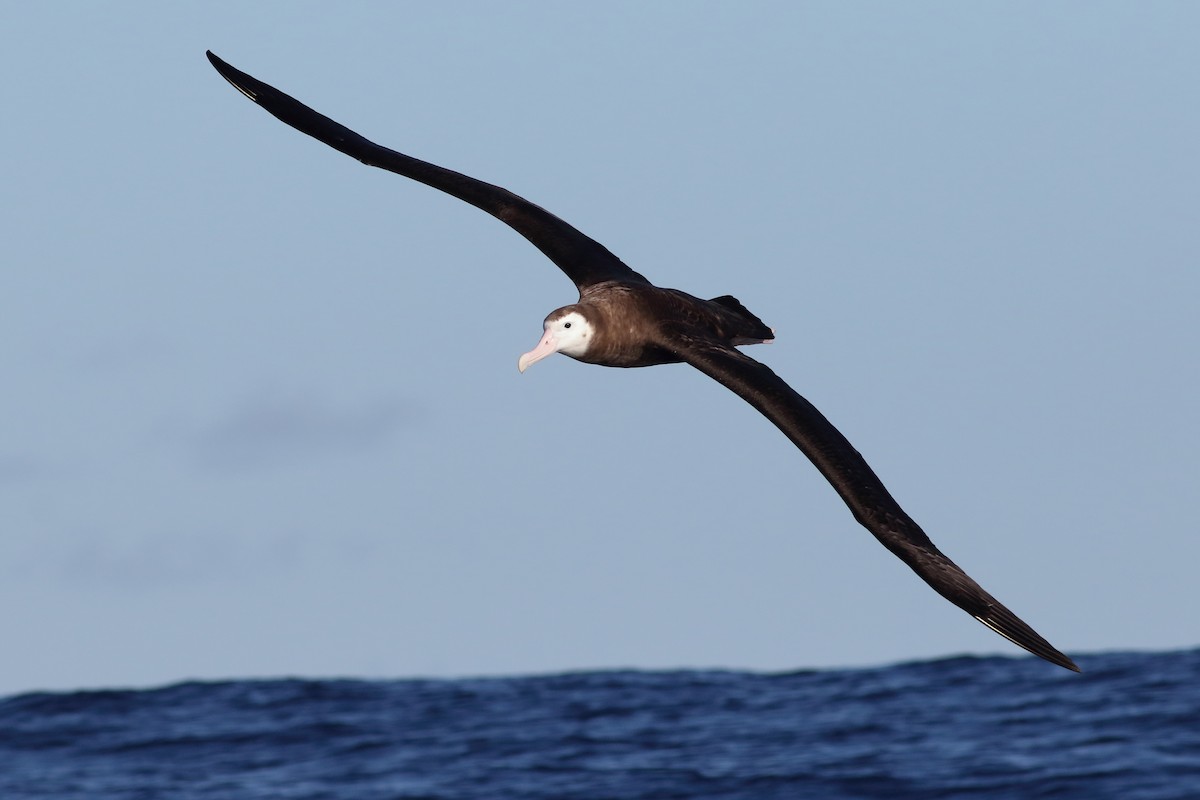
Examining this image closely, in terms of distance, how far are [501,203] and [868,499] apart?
15.2ft

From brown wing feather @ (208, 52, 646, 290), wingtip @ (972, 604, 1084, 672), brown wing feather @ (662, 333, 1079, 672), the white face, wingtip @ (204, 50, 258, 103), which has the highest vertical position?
wingtip @ (204, 50, 258, 103)

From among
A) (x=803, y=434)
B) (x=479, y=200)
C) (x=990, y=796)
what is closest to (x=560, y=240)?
(x=479, y=200)

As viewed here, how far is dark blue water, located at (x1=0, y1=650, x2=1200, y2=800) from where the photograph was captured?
2145 centimetres

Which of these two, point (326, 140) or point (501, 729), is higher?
point (326, 140)

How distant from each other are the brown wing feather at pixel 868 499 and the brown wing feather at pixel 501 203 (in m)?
2.54

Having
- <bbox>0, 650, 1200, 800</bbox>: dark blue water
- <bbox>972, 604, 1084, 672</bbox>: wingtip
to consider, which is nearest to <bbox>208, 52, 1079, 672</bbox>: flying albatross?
<bbox>972, 604, 1084, 672</bbox>: wingtip

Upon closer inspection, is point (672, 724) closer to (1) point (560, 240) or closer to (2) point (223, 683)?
(2) point (223, 683)

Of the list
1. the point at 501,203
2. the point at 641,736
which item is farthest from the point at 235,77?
the point at 641,736

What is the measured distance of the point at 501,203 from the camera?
13.3 metres

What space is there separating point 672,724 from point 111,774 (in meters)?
8.62

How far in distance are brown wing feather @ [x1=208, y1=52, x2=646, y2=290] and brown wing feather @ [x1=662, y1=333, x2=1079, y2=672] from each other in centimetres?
254

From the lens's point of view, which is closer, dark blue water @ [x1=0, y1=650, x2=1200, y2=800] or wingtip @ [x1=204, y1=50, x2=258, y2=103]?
wingtip @ [x1=204, y1=50, x2=258, y2=103]

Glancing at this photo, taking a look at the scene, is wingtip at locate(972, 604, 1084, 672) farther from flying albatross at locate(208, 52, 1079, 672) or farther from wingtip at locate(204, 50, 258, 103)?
wingtip at locate(204, 50, 258, 103)

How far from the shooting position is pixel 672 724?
88.1 ft
